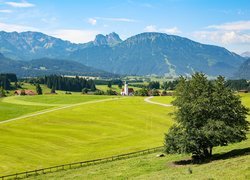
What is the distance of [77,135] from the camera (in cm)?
9175

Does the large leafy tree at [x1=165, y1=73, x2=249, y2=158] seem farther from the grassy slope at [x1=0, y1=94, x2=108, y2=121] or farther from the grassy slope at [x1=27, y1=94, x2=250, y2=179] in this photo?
the grassy slope at [x1=0, y1=94, x2=108, y2=121]

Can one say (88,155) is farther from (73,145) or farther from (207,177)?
(207,177)

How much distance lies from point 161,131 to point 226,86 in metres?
47.6

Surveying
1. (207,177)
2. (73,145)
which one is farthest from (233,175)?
(73,145)

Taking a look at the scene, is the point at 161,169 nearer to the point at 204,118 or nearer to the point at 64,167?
Answer: the point at 204,118

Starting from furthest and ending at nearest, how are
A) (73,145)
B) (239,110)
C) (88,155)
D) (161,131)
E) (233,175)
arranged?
(161,131) → (73,145) → (88,155) → (239,110) → (233,175)

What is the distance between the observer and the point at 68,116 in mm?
121375

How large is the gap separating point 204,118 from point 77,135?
49438 millimetres

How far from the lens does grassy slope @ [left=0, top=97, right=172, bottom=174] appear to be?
67950mm

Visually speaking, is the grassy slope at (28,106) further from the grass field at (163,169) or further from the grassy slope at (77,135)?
the grass field at (163,169)

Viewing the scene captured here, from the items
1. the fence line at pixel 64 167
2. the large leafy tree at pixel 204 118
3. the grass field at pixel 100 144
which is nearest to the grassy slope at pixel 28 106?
the grass field at pixel 100 144

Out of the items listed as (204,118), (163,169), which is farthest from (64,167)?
(204,118)

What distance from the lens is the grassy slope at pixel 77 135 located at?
67.9m

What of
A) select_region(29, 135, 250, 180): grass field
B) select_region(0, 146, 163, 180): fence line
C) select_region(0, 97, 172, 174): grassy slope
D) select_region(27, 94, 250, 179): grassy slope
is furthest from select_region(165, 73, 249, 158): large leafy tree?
select_region(0, 97, 172, 174): grassy slope
